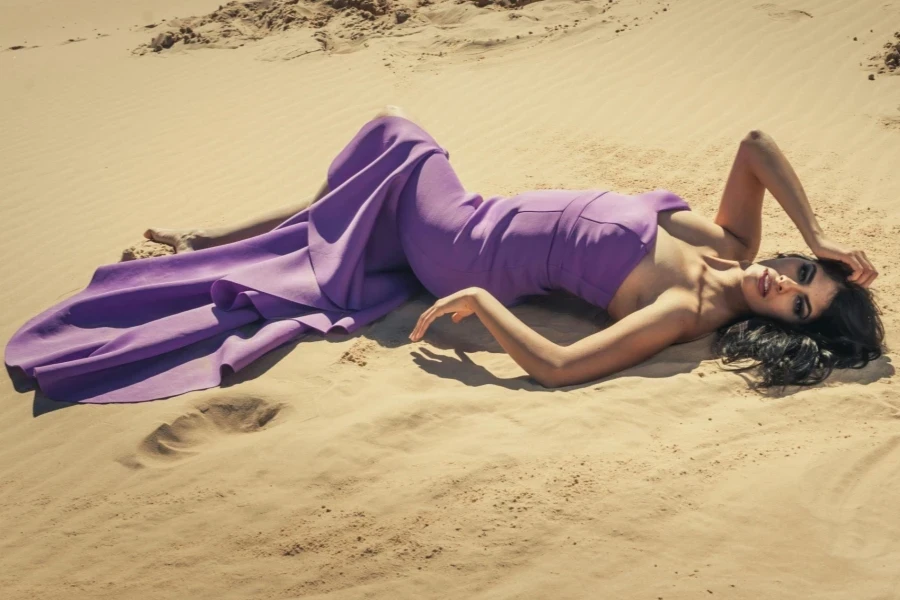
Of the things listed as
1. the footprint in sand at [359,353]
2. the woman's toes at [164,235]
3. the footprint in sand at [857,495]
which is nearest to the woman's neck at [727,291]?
the footprint in sand at [857,495]

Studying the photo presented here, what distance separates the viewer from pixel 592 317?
4.22 m

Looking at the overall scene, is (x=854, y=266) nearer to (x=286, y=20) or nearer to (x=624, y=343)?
(x=624, y=343)

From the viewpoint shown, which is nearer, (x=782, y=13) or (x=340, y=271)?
(x=340, y=271)

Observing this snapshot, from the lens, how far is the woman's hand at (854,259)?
363 centimetres

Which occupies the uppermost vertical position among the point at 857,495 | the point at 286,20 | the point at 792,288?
the point at 286,20

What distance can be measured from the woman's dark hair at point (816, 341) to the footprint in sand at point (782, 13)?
15.5 feet

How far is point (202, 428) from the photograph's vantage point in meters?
3.58

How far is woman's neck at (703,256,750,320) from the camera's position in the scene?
3863 mm

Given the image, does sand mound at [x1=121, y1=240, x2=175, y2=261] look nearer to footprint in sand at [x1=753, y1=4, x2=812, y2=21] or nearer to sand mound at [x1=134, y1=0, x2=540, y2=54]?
sand mound at [x1=134, y1=0, x2=540, y2=54]

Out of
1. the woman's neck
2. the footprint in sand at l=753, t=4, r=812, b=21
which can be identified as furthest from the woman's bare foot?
the footprint in sand at l=753, t=4, r=812, b=21

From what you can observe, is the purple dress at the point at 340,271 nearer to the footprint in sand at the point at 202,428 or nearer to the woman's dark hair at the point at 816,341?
the footprint in sand at the point at 202,428

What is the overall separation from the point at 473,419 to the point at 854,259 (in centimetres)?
166

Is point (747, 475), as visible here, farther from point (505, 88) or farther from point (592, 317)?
point (505, 88)

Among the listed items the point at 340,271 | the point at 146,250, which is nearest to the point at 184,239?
the point at 146,250
